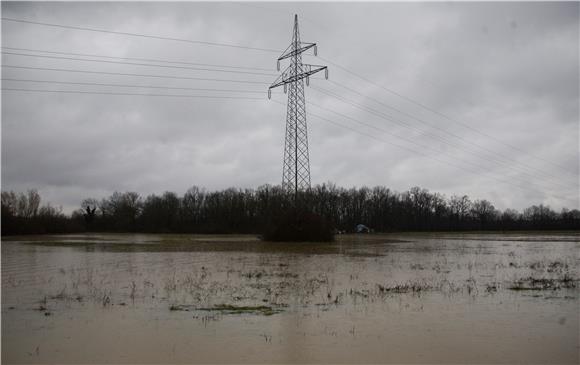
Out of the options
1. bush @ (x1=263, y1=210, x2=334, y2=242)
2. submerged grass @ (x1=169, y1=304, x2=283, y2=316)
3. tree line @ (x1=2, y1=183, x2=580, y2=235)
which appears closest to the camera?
submerged grass @ (x1=169, y1=304, x2=283, y2=316)

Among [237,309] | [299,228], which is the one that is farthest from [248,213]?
[237,309]

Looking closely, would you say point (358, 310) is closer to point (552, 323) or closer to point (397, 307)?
point (397, 307)

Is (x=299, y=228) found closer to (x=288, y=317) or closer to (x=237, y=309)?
(x=237, y=309)

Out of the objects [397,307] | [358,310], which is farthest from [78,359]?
[397,307]

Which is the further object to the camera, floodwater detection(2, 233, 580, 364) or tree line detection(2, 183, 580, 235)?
tree line detection(2, 183, 580, 235)

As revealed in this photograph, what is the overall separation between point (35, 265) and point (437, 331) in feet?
67.3

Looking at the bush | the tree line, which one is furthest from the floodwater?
the tree line

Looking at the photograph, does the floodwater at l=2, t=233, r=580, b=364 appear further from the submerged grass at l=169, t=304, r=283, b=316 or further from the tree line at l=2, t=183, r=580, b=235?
the tree line at l=2, t=183, r=580, b=235

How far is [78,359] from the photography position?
26.0 feet

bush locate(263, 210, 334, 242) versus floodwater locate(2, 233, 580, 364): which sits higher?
bush locate(263, 210, 334, 242)

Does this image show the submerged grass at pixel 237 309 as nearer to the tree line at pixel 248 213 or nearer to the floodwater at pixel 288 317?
the floodwater at pixel 288 317

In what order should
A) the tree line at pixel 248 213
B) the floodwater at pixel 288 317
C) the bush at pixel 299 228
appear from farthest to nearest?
the tree line at pixel 248 213
the bush at pixel 299 228
the floodwater at pixel 288 317

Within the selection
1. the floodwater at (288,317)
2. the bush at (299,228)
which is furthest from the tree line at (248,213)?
the floodwater at (288,317)

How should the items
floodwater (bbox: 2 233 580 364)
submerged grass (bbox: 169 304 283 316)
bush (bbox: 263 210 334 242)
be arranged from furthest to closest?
bush (bbox: 263 210 334 242) < submerged grass (bbox: 169 304 283 316) < floodwater (bbox: 2 233 580 364)
